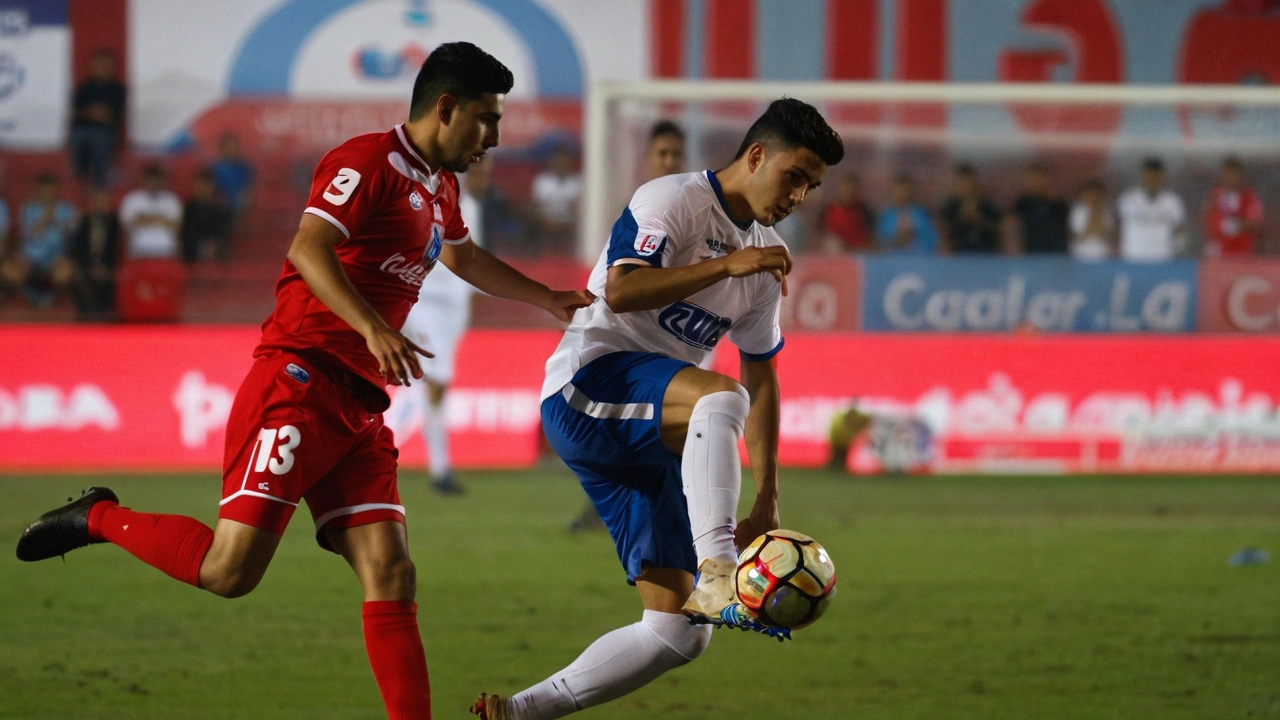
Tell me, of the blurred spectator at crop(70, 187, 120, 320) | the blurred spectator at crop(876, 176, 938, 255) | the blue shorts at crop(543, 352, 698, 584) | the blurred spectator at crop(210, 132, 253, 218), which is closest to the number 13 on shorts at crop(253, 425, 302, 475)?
the blue shorts at crop(543, 352, 698, 584)

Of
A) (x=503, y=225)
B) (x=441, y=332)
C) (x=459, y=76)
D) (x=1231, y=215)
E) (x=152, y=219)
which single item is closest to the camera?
Answer: (x=459, y=76)

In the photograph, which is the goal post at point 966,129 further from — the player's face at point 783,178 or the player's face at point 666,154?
the player's face at point 783,178

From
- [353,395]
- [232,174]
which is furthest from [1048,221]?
[353,395]

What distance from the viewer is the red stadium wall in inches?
463

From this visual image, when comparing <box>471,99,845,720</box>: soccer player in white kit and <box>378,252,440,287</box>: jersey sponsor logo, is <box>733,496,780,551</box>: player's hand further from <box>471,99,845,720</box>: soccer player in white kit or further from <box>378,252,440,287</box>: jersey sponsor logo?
<box>378,252,440,287</box>: jersey sponsor logo

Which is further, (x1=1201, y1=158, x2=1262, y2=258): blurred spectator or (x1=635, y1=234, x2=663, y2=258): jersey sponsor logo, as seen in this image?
(x1=1201, y1=158, x2=1262, y2=258): blurred spectator

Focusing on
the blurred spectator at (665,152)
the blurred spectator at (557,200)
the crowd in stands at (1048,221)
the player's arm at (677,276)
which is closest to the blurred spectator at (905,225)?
the crowd in stands at (1048,221)

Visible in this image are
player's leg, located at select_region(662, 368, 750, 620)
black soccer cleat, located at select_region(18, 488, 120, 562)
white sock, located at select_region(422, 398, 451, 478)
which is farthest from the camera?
white sock, located at select_region(422, 398, 451, 478)

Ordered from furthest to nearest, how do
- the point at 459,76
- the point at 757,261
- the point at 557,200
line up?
the point at 557,200, the point at 459,76, the point at 757,261

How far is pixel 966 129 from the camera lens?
1332 centimetres

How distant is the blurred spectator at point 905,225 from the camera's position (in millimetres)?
12891

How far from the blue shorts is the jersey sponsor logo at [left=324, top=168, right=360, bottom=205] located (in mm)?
834

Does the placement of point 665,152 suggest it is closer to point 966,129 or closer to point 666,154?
point 666,154

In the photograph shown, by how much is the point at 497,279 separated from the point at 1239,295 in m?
9.34
